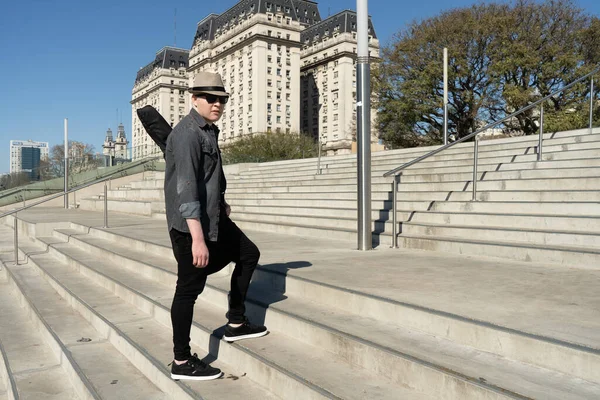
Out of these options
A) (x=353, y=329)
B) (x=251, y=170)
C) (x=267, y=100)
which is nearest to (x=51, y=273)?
(x=353, y=329)

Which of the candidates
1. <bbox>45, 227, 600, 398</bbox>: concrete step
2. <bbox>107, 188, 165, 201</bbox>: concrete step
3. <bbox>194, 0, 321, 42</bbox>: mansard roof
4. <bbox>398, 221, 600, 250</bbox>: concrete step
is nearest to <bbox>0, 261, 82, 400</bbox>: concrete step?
<bbox>45, 227, 600, 398</bbox>: concrete step

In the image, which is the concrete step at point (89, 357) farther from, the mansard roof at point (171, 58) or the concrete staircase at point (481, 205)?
the mansard roof at point (171, 58)

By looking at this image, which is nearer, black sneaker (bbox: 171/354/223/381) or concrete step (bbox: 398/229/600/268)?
black sneaker (bbox: 171/354/223/381)

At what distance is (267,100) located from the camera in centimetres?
8800

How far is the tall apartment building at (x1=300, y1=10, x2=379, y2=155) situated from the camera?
8869 centimetres

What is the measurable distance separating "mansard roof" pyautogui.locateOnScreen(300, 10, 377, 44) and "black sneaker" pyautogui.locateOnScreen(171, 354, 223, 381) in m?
94.0

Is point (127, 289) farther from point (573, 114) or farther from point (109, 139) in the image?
point (109, 139)

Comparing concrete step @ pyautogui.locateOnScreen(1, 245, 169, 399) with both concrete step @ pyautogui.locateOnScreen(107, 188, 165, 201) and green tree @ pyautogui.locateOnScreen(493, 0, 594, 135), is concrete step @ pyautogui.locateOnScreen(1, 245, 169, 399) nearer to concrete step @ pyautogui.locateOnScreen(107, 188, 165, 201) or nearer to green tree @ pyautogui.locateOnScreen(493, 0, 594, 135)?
concrete step @ pyautogui.locateOnScreen(107, 188, 165, 201)

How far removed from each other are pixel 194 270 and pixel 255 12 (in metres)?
92.6

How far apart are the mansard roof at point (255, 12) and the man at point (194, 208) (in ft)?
300

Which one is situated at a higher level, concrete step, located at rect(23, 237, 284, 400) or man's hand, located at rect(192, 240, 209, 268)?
man's hand, located at rect(192, 240, 209, 268)

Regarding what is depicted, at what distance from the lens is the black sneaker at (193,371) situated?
284 cm

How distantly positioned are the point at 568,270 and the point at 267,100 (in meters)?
86.4

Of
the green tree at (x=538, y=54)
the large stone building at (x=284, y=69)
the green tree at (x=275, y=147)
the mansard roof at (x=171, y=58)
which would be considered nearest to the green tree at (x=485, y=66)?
the green tree at (x=538, y=54)
